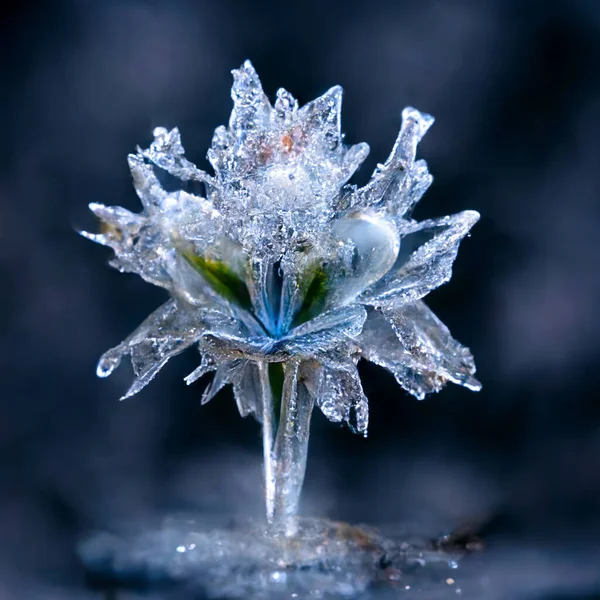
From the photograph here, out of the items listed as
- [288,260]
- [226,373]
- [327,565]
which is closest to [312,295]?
[288,260]

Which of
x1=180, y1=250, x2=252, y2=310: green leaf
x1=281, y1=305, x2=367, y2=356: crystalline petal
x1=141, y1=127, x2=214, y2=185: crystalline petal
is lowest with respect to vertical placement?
x1=281, y1=305, x2=367, y2=356: crystalline petal

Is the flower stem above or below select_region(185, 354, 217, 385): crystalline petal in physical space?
below

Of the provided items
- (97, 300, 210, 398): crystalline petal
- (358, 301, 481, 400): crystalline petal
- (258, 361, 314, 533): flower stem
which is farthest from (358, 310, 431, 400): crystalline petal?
(97, 300, 210, 398): crystalline petal

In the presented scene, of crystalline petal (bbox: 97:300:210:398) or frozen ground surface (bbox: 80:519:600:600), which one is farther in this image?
frozen ground surface (bbox: 80:519:600:600)

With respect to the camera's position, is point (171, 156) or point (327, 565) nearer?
point (171, 156)

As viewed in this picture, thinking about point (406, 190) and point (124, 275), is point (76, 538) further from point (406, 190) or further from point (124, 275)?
point (406, 190)

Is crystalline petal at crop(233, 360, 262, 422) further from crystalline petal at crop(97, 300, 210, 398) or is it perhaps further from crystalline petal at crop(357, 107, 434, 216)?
crystalline petal at crop(357, 107, 434, 216)

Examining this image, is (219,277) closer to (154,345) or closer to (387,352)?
(154,345)

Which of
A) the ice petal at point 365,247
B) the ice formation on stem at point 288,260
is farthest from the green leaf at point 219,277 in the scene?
the ice petal at point 365,247
